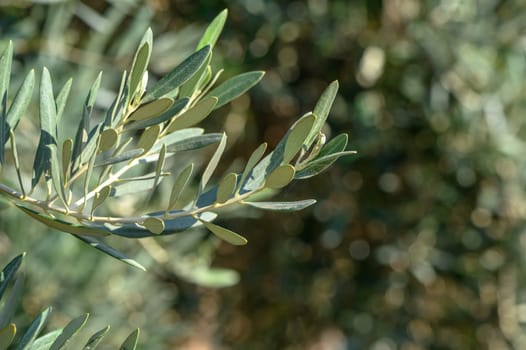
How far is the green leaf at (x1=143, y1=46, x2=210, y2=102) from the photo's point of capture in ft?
1.20

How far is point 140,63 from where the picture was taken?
0.35 meters

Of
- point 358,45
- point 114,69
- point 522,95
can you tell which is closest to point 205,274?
point 114,69

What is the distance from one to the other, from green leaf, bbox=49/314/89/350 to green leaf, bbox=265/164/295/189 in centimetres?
9

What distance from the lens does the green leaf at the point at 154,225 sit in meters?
0.35

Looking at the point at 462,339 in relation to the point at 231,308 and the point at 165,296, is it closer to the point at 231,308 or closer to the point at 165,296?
the point at 231,308

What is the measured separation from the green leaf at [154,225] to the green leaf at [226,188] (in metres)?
0.03

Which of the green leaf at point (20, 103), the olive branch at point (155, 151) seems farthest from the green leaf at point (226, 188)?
the green leaf at point (20, 103)

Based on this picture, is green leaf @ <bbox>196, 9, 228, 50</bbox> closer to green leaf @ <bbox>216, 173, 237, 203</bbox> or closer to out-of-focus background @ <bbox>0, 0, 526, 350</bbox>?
green leaf @ <bbox>216, 173, 237, 203</bbox>

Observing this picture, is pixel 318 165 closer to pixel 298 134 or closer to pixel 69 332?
pixel 298 134

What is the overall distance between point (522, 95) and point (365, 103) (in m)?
0.20

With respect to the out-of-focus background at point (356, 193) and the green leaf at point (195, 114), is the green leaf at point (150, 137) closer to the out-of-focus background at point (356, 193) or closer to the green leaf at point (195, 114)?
the green leaf at point (195, 114)

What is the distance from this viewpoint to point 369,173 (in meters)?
1.12

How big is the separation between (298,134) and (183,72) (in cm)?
6

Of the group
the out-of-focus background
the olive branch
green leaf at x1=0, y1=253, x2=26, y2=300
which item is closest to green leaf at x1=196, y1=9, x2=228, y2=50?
the olive branch
